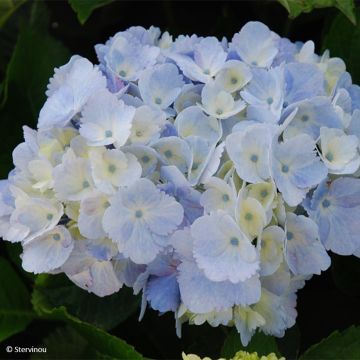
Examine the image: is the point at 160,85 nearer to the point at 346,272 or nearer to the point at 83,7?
the point at 83,7

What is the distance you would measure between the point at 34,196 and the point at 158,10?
63 cm

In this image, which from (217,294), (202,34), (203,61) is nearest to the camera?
(217,294)

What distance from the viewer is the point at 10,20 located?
1.28 meters

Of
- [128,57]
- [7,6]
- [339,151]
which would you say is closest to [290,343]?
[339,151]

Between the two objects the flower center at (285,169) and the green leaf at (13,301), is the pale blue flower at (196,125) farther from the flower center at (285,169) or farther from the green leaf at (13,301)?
the green leaf at (13,301)

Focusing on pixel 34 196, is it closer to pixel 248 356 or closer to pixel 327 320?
pixel 248 356

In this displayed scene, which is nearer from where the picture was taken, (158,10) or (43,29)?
(43,29)

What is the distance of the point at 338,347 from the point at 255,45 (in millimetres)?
348

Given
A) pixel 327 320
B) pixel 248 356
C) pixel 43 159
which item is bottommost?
pixel 327 320

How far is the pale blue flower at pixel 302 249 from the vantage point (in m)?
0.71

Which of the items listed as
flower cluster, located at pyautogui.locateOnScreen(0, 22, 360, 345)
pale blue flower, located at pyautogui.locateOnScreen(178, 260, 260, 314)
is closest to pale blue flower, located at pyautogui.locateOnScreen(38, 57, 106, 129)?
flower cluster, located at pyautogui.locateOnScreen(0, 22, 360, 345)

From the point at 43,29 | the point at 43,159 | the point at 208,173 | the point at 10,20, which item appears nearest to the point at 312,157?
the point at 208,173

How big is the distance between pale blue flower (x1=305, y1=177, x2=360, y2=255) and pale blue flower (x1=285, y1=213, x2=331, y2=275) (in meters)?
0.02

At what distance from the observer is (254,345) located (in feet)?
2.70
